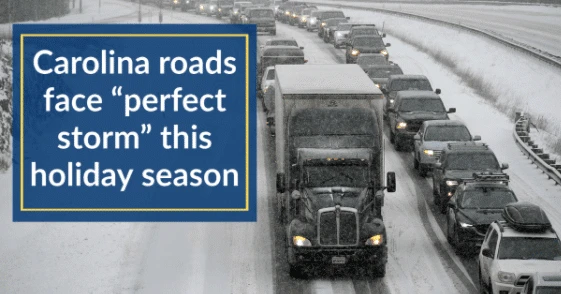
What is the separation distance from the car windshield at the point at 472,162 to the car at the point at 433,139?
2332 mm

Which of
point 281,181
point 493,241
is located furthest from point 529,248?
point 281,181

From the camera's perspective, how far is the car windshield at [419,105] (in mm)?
34500

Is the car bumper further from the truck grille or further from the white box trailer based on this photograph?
the white box trailer

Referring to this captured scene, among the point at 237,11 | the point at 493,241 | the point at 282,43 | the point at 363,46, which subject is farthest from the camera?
the point at 237,11

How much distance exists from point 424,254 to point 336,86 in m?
4.36

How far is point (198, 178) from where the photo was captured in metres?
29.6

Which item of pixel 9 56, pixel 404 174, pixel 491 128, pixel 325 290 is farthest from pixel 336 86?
pixel 9 56

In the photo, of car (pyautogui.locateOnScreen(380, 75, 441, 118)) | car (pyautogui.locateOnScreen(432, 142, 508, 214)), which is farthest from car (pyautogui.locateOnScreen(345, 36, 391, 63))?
car (pyautogui.locateOnScreen(432, 142, 508, 214))

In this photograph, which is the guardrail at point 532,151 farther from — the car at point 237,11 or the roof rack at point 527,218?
the car at point 237,11

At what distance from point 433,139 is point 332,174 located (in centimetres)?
983

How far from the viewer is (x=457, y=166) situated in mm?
27266

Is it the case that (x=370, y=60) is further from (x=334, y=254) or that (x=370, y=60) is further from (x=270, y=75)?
(x=334, y=254)

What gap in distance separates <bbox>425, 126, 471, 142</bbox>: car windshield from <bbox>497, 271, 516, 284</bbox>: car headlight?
12629mm

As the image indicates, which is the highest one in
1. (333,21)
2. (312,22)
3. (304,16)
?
(304,16)
